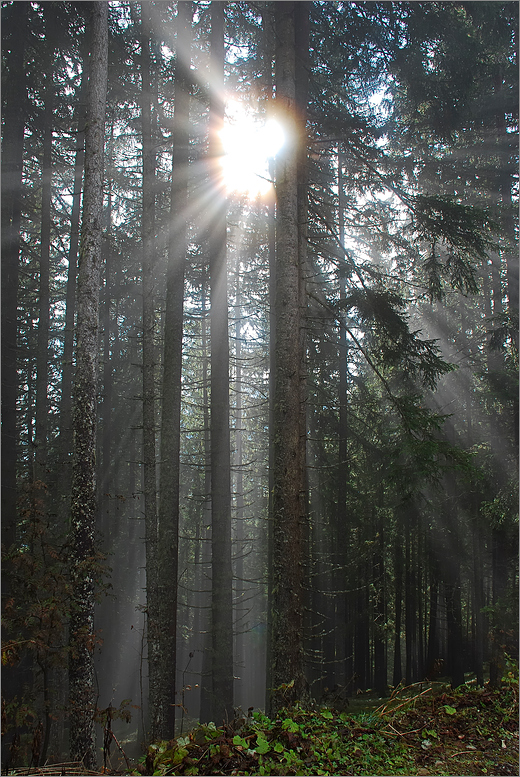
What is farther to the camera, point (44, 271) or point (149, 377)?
point (44, 271)

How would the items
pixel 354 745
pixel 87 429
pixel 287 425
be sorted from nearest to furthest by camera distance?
1. pixel 354 745
2. pixel 287 425
3. pixel 87 429

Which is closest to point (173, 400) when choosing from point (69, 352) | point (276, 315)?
point (276, 315)

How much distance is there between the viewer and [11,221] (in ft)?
37.9

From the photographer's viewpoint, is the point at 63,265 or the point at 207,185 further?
the point at 63,265

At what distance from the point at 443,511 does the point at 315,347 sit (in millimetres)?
6877

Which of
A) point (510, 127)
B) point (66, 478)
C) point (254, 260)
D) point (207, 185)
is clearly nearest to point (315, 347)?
point (254, 260)

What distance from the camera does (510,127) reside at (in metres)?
11.3

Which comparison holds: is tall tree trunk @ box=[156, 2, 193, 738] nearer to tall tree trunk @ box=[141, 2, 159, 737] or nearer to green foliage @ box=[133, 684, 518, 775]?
tall tree trunk @ box=[141, 2, 159, 737]

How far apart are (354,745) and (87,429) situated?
5.50m

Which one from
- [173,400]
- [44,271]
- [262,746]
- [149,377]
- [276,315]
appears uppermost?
[44,271]

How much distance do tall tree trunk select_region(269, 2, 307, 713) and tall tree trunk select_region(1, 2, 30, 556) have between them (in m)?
7.82

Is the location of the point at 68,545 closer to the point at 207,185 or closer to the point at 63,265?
the point at 207,185

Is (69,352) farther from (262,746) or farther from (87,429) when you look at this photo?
(262,746)

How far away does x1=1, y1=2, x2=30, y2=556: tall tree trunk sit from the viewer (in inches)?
437
